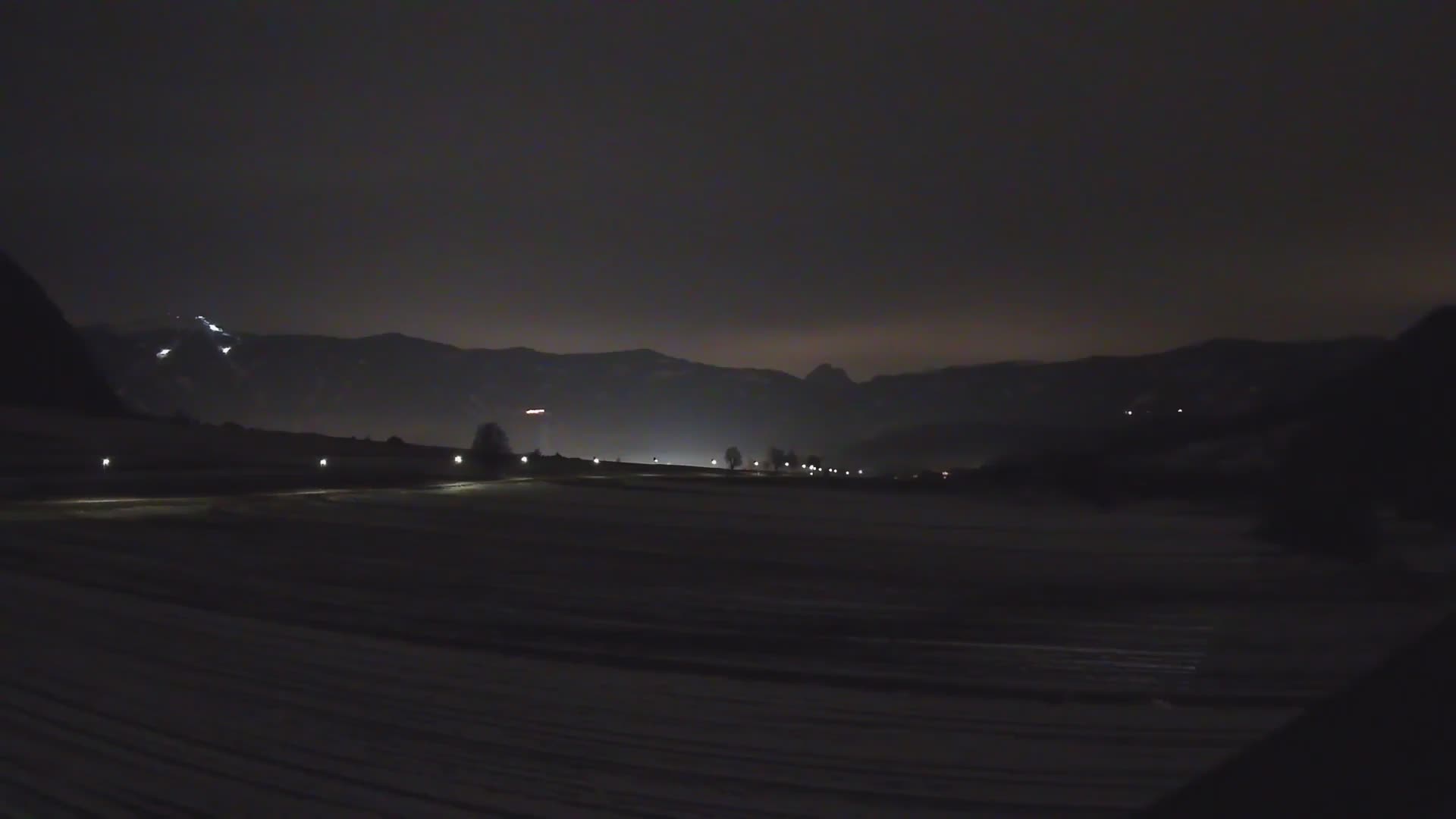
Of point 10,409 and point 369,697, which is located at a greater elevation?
point 10,409

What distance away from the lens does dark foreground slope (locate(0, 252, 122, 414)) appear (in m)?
59.5

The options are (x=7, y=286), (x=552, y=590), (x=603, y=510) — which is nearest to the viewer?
(x=552, y=590)

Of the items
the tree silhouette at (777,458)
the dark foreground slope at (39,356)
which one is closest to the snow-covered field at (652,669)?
the tree silhouette at (777,458)

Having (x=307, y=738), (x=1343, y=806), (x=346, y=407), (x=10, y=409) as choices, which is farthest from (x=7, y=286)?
(x=1343, y=806)

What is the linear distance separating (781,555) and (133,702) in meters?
8.21

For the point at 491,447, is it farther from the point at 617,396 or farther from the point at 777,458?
the point at 617,396

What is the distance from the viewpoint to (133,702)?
20.9ft

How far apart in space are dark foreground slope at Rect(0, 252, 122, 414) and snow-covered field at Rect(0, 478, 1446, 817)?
5296cm

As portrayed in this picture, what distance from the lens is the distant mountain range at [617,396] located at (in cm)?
4969

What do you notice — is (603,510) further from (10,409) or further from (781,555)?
(10,409)

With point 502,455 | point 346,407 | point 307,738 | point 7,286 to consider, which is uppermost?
point 7,286

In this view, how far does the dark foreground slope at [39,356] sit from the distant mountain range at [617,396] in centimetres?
720

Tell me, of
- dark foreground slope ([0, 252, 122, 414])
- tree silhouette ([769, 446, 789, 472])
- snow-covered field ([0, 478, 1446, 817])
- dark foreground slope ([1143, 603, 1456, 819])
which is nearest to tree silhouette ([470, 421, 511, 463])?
tree silhouette ([769, 446, 789, 472])

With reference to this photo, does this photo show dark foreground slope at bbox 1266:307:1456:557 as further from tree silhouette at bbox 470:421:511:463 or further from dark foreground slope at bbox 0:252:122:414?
dark foreground slope at bbox 0:252:122:414
